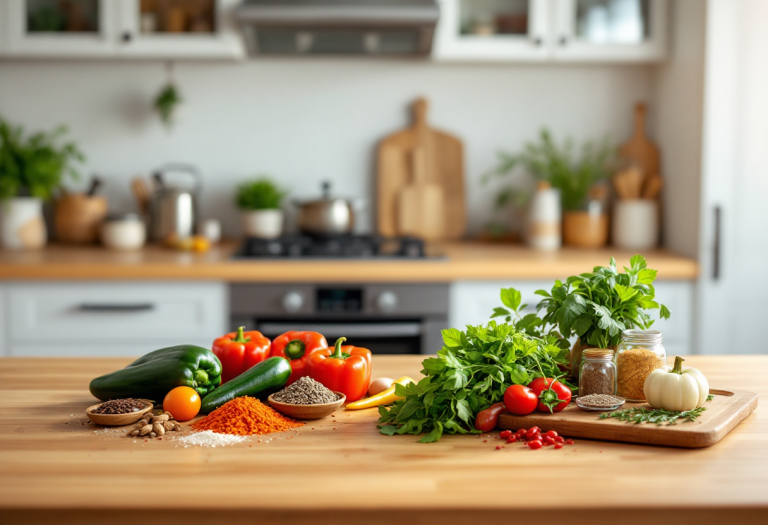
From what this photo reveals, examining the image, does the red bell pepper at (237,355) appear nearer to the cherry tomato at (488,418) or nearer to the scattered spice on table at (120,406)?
the scattered spice on table at (120,406)

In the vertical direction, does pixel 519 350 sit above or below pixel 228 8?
below

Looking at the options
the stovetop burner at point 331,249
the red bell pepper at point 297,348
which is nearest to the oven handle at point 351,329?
the stovetop burner at point 331,249

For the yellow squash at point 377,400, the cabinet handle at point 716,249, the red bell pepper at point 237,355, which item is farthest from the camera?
the cabinet handle at point 716,249

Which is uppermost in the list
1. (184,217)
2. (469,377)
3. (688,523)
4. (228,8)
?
(228,8)

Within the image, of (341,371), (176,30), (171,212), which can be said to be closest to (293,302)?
(171,212)

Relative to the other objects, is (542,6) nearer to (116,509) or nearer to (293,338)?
(293,338)

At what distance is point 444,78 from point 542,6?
589mm

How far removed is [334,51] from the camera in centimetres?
348

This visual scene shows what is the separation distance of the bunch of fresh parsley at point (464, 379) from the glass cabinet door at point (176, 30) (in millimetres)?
2274

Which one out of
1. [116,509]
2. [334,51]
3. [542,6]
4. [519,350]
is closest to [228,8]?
[334,51]

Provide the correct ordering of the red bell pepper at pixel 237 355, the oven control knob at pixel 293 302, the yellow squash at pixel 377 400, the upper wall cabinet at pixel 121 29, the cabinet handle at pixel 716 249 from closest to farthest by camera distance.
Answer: the yellow squash at pixel 377 400 → the red bell pepper at pixel 237 355 → the oven control knob at pixel 293 302 → the cabinet handle at pixel 716 249 → the upper wall cabinet at pixel 121 29

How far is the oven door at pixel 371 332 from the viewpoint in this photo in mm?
2865

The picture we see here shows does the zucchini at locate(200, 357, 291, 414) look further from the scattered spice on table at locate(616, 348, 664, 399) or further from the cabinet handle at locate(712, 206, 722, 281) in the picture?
the cabinet handle at locate(712, 206, 722, 281)

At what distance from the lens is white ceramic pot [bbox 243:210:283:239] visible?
3512 millimetres
